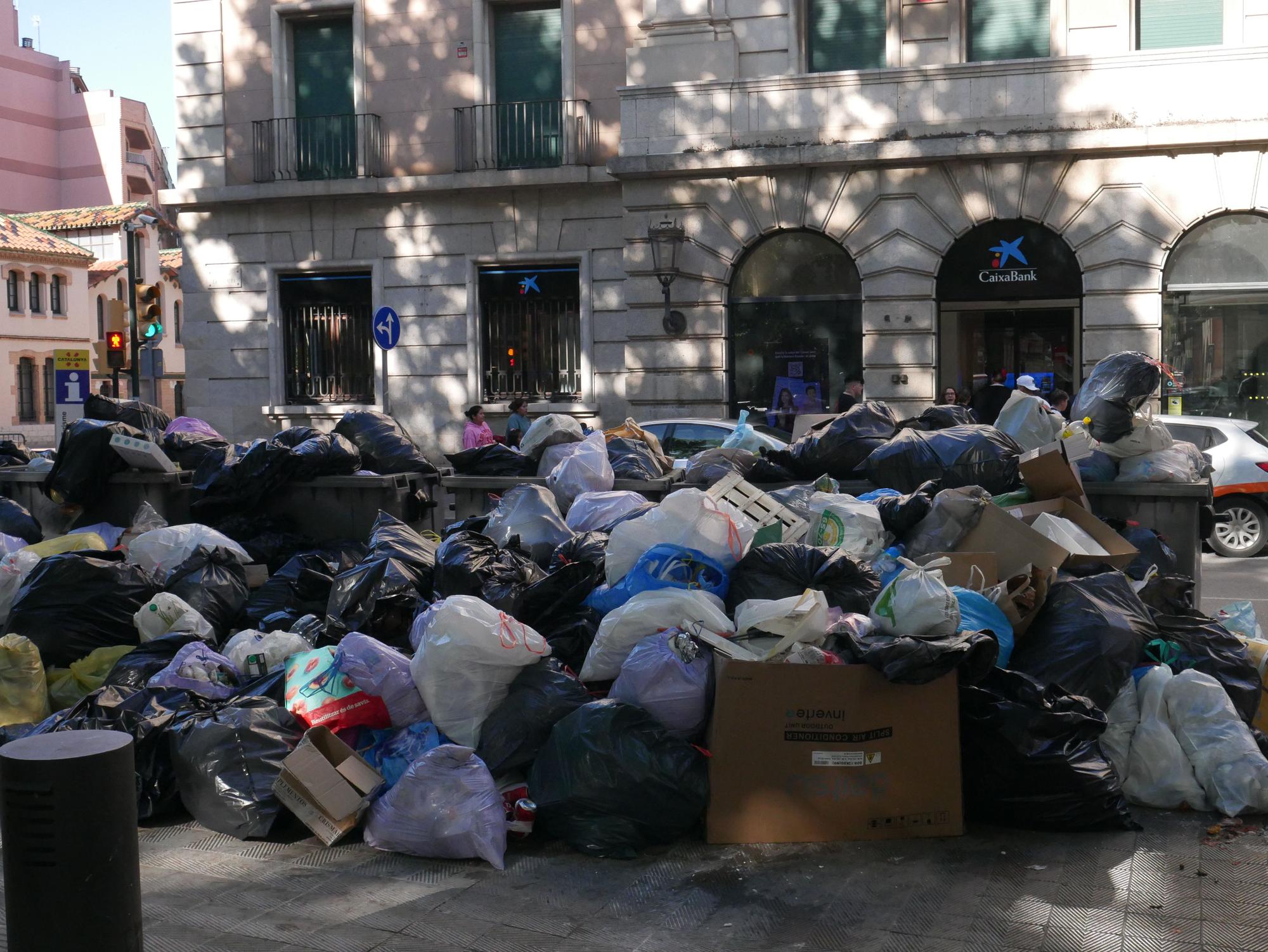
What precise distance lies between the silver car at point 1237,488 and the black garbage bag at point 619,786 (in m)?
8.61

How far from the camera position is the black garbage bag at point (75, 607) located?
626 centimetres

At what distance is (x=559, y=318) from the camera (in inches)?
714

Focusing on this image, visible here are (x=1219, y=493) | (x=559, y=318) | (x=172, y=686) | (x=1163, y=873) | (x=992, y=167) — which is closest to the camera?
(x=1163, y=873)

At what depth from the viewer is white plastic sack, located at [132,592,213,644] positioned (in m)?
6.12

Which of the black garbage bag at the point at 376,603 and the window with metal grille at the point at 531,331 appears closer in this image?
the black garbage bag at the point at 376,603

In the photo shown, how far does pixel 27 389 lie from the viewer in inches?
2020

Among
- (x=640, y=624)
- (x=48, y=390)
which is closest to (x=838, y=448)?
(x=640, y=624)

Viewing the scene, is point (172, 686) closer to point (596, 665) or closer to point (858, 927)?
point (596, 665)

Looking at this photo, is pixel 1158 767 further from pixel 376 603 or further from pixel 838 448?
pixel 376 603

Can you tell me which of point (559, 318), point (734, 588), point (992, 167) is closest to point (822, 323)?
point (992, 167)

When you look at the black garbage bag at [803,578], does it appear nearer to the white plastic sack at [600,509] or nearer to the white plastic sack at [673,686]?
the white plastic sack at [673,686]


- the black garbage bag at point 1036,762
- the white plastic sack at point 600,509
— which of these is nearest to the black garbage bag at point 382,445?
the white plastic sack at point 600,509

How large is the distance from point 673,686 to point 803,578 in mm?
928

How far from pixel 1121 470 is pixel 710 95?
10521 millimetres
